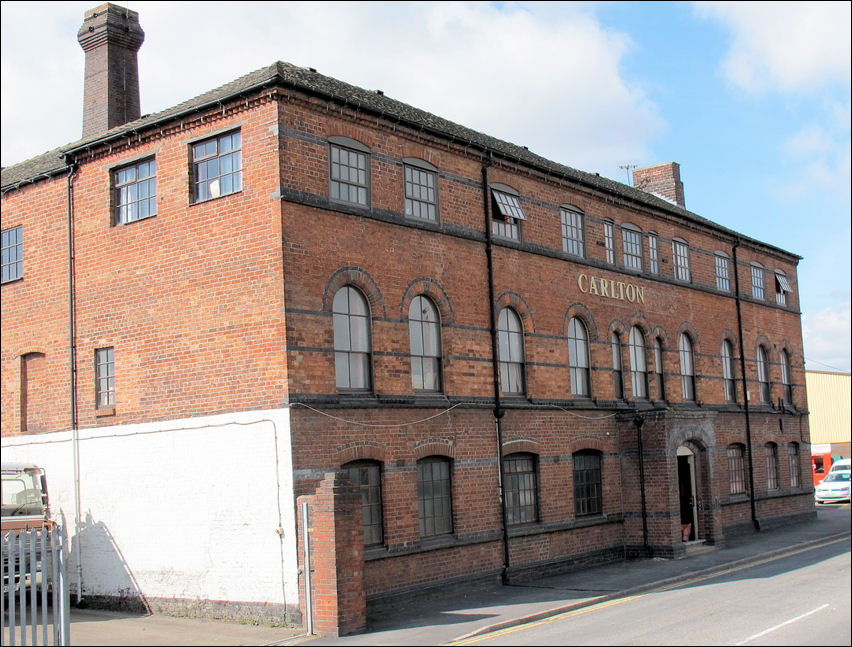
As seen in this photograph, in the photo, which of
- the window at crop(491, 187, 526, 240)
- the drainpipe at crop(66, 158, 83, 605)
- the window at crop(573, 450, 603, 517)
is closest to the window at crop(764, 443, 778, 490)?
the window at crop(573, 450, 603, 517)

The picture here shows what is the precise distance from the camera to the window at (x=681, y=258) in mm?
28484

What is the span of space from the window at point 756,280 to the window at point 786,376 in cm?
280

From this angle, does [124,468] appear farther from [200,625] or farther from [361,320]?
[361,320]

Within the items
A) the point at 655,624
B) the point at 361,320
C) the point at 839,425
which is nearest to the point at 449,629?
the point at 655,624

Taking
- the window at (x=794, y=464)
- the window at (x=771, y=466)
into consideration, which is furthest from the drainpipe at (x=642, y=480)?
the window at (x=794, y=464)

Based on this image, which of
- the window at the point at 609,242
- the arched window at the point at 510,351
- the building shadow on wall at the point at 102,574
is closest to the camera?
the building shadow on wall at the point at 102,574

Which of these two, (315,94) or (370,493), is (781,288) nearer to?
(370,493)

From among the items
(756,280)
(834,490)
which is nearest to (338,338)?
(756,280)

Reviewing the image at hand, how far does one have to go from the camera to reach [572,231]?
78.7ft

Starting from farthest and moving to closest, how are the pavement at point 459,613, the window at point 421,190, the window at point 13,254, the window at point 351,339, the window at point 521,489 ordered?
the window at point 13,254, the window at point 521,489, the window at point 421,190, the window at point 351,339, the pavement at point 459,613

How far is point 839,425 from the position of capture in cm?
5553

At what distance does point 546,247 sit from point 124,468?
11.2 metres

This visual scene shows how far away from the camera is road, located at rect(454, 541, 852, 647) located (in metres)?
13.0

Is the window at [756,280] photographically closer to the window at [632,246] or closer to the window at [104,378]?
the window at [632,246]
